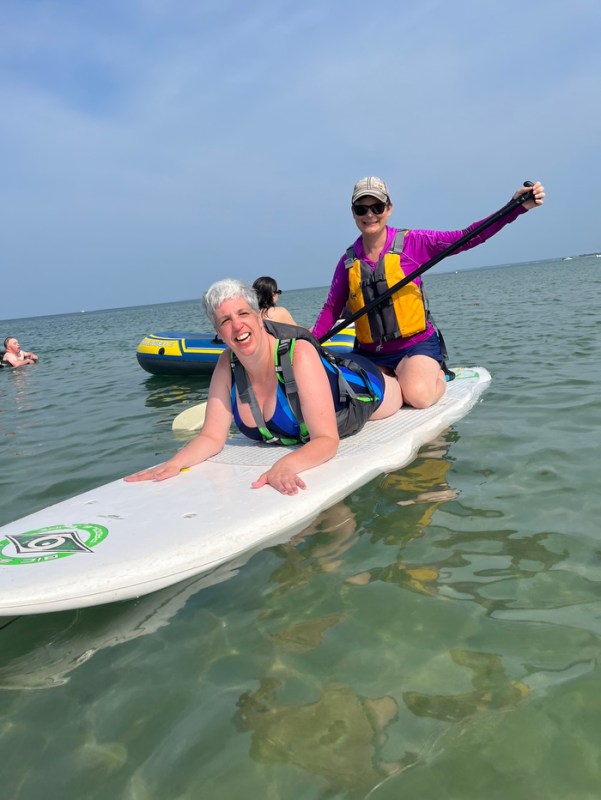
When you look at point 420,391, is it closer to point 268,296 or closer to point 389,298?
point 389,298

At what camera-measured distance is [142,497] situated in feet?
10.9

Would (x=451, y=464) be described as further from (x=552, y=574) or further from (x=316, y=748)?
(x=316, y=748)

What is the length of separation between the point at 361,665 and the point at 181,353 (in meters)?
7.94

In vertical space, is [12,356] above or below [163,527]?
above

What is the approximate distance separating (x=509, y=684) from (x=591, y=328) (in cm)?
937

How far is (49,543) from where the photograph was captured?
274cm

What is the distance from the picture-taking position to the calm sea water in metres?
1.70

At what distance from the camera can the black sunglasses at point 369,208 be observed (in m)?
4.59

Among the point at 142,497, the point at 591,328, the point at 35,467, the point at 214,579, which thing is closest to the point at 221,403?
the point at 142,497

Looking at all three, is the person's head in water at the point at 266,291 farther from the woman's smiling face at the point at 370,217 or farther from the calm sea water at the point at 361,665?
the calm sea water at the point at 361,665

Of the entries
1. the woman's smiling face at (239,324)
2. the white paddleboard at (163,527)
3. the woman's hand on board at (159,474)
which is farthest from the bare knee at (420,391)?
the woman's hand on board at (159,474)

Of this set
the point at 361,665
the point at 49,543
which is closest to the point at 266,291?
the point at 49,543

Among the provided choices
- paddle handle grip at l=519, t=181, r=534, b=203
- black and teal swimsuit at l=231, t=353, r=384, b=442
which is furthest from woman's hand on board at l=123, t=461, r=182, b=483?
paddle handle grip at l=519, t=181, r=534, b=203

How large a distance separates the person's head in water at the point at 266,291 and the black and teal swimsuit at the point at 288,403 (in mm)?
2186
